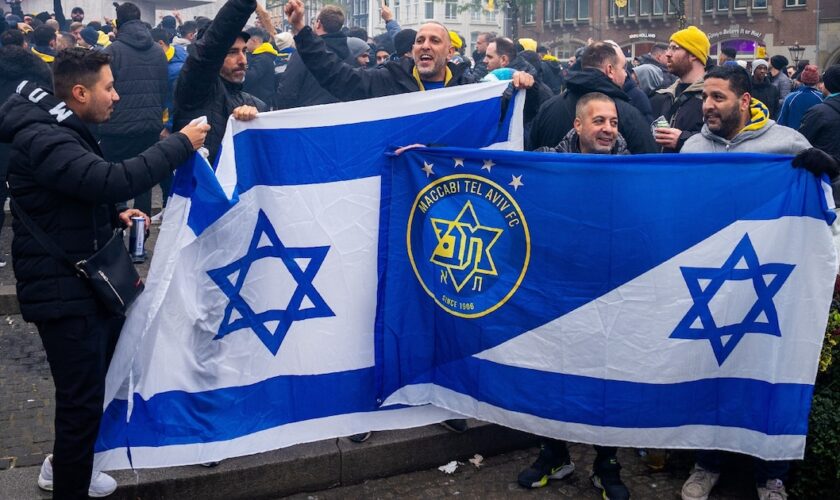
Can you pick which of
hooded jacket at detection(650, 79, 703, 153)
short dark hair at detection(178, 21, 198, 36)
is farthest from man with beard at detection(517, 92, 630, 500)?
short dark hair at detection(178, 21, 198, 36)

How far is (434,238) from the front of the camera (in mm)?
4414

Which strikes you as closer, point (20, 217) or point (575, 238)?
point (20, 217)

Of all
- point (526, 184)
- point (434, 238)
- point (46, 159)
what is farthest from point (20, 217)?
point (526, 184)

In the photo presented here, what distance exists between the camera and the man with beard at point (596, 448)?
4.42 m

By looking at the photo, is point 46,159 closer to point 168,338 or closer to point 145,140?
point 168,338

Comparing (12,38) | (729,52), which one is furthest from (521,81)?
(729,52)

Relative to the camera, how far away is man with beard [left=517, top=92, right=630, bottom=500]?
14.5 ft

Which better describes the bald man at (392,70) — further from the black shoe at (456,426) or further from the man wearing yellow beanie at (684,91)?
the black shoe at (456,426)

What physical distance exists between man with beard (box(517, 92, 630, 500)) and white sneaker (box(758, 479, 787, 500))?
651 millimetres

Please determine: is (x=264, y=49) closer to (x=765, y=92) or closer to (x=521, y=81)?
(x=521, y=81)

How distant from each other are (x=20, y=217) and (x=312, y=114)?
1.48 m

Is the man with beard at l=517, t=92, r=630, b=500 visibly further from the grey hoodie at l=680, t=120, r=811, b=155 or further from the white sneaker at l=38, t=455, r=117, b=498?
the white sneaker at l=38, t=455, r=117, b=498

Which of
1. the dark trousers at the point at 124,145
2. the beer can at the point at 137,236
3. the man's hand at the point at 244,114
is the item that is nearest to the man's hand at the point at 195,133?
the man's hand at the point at 244,114

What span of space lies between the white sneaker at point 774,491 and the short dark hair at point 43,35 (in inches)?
364
